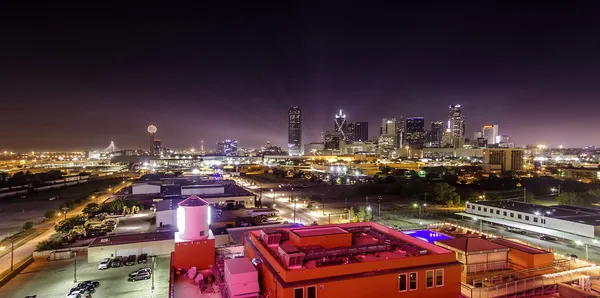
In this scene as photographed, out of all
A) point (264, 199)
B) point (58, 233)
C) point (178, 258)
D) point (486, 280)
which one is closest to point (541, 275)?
point (486, 280)

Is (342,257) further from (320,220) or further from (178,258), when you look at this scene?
(320,220)

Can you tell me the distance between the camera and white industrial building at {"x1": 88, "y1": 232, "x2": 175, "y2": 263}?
19625mm

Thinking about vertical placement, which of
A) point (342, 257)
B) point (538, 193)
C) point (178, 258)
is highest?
point (342, 257)

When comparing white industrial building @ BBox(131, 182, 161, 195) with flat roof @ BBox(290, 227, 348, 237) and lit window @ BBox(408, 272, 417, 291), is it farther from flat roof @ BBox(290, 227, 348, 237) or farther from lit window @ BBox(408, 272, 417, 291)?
lit window @ BBox(408, 272, 417, 291)

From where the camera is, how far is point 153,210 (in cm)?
3478

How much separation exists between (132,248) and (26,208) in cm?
2741

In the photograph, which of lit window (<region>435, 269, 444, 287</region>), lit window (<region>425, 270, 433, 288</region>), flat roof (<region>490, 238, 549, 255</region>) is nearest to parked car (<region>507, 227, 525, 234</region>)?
flat roof (<region>490, 238, 549, 255</region>)

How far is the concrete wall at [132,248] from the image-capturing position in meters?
19.6

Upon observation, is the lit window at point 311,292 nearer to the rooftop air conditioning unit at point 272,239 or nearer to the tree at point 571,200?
the rooftop air conditioning unit at point 272,239

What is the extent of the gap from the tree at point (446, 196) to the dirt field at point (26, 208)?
41.3 meters

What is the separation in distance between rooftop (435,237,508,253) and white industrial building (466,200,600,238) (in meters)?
13.3

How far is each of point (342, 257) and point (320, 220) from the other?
69.7 feet

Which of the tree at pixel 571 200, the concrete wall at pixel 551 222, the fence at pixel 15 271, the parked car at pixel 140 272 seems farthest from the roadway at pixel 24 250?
the tree at pixel 571 200

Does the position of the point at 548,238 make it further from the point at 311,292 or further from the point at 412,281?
the point at 311,292
